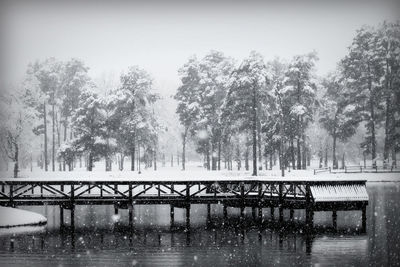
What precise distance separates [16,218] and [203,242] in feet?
34.1

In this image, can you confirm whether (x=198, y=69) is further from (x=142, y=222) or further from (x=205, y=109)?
(x=142, y=222)

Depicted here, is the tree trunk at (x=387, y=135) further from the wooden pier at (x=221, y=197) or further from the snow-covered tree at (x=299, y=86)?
the wooden pier at (x=221, y=197)

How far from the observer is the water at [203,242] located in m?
16.4

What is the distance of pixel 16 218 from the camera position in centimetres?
2408

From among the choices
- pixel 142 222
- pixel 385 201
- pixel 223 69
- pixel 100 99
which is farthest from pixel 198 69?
pixel 142 222

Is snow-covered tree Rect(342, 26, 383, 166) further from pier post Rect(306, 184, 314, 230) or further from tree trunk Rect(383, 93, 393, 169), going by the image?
pier post Rect(306, 184, 314, 230)

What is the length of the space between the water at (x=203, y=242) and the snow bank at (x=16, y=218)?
35.9 inches

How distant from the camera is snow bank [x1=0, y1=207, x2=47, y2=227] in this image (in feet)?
76.9

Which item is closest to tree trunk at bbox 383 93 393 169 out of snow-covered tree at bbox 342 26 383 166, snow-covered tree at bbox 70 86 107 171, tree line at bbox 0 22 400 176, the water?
tree line at bbox 0 22 400 176

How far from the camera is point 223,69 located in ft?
198

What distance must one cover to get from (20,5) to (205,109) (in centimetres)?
3496

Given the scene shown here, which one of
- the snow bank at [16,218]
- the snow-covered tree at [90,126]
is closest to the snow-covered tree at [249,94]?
the snow-covered tree at [90,126]

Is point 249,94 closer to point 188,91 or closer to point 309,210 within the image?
point 188,91

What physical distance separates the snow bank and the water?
2.99 ft
